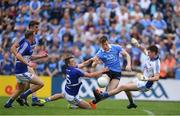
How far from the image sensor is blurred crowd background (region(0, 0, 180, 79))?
83.4 ft

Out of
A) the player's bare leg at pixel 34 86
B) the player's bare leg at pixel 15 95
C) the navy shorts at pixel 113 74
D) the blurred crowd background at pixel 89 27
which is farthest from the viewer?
the blurred crowd background at pixel 89 27

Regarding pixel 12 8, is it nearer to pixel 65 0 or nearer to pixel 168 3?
pixel 65 0

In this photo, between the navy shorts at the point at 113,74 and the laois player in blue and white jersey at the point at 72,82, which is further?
the navy shorts at the point at 113,74

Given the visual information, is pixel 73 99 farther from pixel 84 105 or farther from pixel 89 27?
pixel 89 27

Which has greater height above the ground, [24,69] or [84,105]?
[24,69]

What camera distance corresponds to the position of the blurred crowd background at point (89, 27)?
2542 centimetres

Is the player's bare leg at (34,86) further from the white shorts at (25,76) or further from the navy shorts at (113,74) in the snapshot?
the navy shorts at (113,74)

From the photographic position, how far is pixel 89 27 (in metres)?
27.2

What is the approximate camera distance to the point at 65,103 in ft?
65.5

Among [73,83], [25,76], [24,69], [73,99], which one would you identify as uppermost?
[24,69]

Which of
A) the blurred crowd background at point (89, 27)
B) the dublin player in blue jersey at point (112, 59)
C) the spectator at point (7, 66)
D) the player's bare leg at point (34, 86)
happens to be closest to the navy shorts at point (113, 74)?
the dublin player in blue jersey at point (112, 59)

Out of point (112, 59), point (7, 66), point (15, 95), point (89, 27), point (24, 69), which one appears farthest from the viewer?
point (89, 27)

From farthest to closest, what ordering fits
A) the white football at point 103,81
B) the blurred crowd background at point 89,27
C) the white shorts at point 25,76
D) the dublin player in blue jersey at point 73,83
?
the blurred crowd background at point 89,27 → the white football at point 103,81 → the white shorts at point 25,76 → the dublin player in blue jersey at point 73,83

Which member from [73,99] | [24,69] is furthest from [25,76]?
[73,99]
